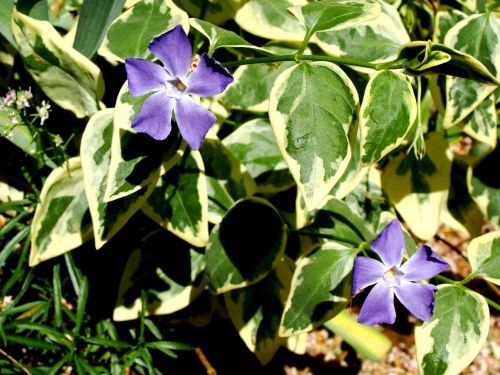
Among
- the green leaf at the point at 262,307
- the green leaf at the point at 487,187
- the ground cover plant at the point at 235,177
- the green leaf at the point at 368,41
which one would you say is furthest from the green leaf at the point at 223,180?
the green leaf at the point at 487,187

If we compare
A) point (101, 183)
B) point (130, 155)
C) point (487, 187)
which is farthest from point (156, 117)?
point (487, 187)

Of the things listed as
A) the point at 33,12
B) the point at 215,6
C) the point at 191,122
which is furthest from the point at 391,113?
the point at 33,12

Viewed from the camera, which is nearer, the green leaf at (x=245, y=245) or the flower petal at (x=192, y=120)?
the flower petal at (x=192, y=120)

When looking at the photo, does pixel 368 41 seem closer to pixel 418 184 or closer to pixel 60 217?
pixel 418 184

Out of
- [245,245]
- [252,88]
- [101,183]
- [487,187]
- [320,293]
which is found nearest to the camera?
[101,183]

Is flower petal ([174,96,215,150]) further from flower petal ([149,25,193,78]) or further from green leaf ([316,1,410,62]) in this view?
green leaf ([316,1,410,62])

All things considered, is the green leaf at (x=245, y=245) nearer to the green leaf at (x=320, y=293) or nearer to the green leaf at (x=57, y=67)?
the green leaf at (x=320, y=293)
